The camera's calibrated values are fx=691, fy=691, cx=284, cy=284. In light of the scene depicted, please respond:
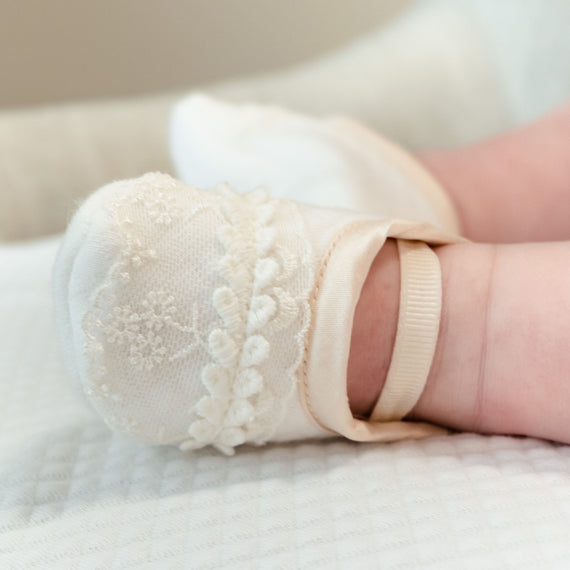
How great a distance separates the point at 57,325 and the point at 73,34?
125 centimetres

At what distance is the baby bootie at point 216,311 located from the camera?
468 mm

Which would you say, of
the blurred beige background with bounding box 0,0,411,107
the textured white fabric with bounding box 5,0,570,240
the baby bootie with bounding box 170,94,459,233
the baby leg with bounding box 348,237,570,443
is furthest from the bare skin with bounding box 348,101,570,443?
the blurred beige background with bounding box 0,0,411,107

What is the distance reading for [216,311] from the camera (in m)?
0.47

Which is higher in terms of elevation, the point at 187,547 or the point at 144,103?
the point at 144,103

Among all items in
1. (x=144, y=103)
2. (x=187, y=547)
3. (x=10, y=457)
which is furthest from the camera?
(x=144, y=103)

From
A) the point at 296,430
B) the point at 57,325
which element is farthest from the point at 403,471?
the point at 57,325

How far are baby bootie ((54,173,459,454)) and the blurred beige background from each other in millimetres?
1224

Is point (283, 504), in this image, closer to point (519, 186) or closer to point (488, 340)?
point (488, 340)

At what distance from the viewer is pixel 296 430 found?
522mm

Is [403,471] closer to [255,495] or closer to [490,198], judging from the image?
[255,495]

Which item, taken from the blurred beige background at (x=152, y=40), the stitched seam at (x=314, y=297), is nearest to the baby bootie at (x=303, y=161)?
the stitched seam at (x=314, y=297)

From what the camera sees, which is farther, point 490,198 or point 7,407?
point 490,198
